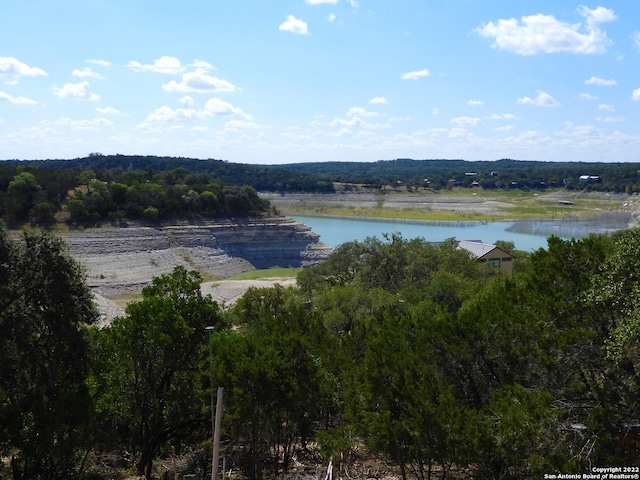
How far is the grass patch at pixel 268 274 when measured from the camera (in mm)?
58741

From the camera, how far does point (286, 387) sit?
11.5 metres

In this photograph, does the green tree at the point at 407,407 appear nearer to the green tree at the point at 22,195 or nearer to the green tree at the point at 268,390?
the green tree at the point at 268,390

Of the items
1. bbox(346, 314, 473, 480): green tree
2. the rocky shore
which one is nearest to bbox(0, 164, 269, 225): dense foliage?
the rocky shore

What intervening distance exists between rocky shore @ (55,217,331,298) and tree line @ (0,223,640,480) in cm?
3814

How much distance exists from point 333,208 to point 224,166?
58596 mm

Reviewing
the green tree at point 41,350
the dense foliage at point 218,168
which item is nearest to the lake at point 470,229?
the dense foliage at point 218,168

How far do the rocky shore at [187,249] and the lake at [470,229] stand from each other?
12693 mm

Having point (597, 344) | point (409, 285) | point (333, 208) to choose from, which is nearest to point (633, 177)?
point (333, 208)

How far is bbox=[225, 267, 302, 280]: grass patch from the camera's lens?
58.7 meters

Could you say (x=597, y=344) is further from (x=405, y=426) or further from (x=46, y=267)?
(x=46, y=267)

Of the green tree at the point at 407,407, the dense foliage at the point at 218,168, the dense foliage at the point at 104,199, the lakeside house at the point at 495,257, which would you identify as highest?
the dense foliage at the point at 218,168

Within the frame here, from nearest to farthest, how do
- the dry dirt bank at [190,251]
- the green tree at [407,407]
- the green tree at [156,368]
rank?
1. the green tree at [407,407]
2. the green tree at [156,368]
3. the dry dirt bank at [190,251]

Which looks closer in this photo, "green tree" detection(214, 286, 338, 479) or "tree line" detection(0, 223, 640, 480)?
"tree line" detection(0, 223, 640, 480)

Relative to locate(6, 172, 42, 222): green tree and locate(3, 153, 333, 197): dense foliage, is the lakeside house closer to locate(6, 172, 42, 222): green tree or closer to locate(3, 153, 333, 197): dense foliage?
locate(6, 172, 42, 222): green tree
